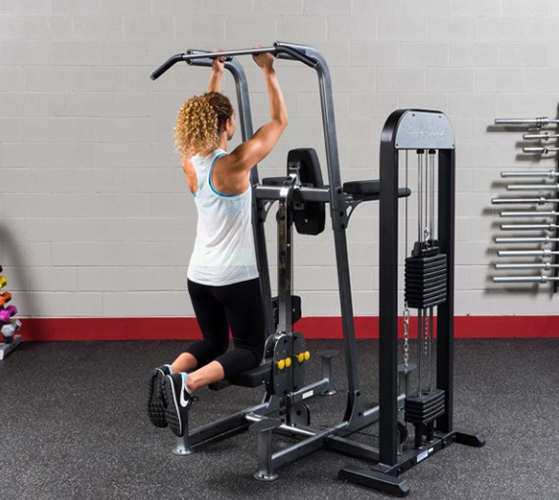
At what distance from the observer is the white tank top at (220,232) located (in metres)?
3.15

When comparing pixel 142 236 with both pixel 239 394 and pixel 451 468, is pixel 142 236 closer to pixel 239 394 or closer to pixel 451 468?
pixel 239 394

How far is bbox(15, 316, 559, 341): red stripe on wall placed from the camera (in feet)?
17.6

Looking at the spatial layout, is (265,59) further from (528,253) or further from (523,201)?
(528,253)

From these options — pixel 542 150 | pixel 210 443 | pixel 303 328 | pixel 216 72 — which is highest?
pixel 216 72

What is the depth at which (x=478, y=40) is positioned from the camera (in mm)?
5160

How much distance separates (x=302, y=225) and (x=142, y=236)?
230cm

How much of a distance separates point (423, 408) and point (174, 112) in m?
2.96

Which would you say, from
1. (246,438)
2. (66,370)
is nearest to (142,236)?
(66,370)

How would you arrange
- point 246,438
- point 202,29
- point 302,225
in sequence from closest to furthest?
1. point 302,225
2. point 246,438
3. point 202,29

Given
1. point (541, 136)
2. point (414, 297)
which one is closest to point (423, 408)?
point (414, 297)

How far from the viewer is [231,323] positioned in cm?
328

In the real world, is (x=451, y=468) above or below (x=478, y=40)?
below

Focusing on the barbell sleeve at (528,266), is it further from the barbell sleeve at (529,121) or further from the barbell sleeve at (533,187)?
the barbell sleeve at (529,121)

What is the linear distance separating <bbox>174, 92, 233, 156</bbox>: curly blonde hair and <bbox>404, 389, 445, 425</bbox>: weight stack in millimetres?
1307
